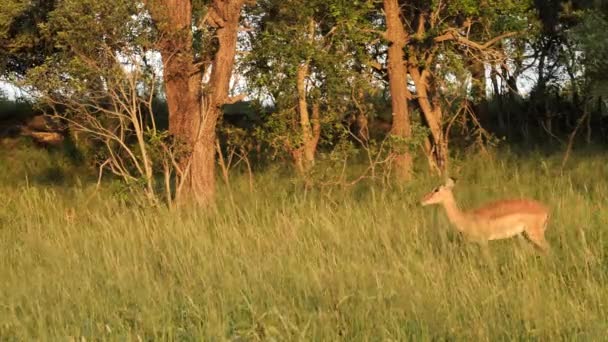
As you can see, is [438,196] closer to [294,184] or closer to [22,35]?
[294,184]

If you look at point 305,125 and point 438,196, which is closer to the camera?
point 438,196

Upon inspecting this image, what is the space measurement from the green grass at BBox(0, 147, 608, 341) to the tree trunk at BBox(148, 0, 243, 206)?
1750mm

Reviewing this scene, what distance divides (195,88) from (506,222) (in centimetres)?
598

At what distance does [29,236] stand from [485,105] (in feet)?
57.6

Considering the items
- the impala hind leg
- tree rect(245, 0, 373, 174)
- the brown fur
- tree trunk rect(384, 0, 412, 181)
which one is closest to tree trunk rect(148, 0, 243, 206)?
tree rect(245, 0, 373, 174)

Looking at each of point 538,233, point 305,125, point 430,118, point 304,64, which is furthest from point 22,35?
point 538,233

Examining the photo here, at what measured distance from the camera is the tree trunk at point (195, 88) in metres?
12.4

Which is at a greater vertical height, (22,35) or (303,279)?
(22,35)

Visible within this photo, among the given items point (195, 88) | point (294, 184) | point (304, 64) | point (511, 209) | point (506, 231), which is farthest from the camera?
point (304, 64)

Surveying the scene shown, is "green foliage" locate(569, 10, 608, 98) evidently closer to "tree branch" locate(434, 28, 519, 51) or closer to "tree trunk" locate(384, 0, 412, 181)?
"tree branch" locate(434, 28, 519, 51)

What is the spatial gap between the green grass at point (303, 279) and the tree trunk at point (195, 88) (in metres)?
1.75

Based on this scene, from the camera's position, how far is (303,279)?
262 inches

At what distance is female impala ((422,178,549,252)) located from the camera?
8.34 metres

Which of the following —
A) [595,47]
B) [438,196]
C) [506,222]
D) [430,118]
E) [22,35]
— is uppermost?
[22,35]
